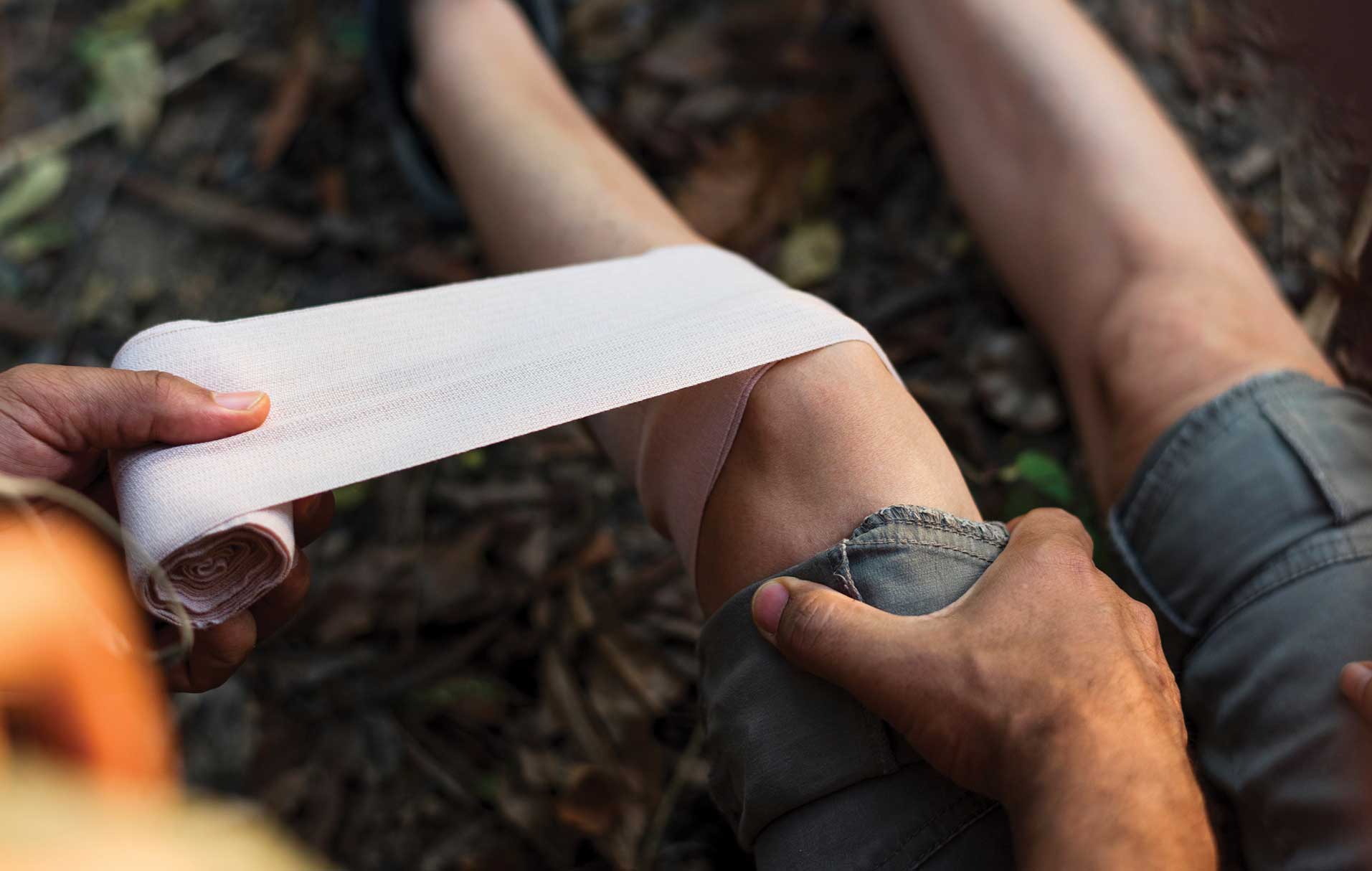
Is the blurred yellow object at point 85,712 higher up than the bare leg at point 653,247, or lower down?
lower down

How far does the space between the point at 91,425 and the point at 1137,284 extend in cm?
103

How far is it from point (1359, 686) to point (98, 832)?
930mm


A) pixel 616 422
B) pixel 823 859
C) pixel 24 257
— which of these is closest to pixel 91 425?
pixel 616 422

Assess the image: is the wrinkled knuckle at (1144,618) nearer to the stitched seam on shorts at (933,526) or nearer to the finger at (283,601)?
the stitched seam on shorts at (933,526)

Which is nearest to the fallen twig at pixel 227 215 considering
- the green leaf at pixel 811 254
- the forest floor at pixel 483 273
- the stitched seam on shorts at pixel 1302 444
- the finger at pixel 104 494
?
the forest floor at pixel 483 273

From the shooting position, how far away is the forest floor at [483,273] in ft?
4.14

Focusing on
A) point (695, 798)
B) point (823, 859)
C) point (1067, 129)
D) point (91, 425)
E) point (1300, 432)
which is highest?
point (1067, 129)

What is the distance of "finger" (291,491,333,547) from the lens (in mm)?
811

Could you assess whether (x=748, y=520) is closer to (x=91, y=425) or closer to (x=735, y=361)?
(x=735, y=361)

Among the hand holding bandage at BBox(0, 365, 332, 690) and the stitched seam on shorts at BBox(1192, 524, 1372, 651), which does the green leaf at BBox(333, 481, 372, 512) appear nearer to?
the hand holding bandage at BBox(0, 365, 332, 690)

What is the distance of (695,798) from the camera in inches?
47.4

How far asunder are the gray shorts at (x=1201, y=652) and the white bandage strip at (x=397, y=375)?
206 mm

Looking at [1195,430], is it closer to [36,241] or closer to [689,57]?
[689,57]

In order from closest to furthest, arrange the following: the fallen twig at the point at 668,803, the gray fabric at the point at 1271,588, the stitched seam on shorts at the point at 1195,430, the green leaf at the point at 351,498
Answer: the gray fabric at the point at 1271,588 < the stitched seam on shorts at the point at 1195,430 < the fallen twig at the point at 668,803 < the green leaf at the point at 351,498
